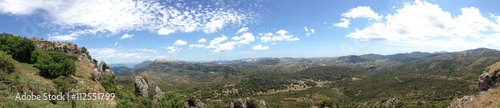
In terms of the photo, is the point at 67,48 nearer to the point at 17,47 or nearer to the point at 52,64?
the point at 17,47

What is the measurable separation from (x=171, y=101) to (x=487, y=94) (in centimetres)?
6390

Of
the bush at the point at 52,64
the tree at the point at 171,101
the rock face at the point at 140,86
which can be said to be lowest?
the tree at the point at 171,101

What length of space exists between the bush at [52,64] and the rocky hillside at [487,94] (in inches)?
2709

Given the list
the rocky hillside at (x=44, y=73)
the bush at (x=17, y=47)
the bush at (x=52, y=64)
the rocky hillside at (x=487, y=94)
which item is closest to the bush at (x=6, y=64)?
the rocky hillside at (x=44, y=73)

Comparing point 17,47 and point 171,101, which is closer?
point 17,47

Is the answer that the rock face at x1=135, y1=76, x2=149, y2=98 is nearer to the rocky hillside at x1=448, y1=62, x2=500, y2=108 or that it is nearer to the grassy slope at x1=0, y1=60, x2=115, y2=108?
the grassy slope at x1=0, y1=60, x2=115, y2=108

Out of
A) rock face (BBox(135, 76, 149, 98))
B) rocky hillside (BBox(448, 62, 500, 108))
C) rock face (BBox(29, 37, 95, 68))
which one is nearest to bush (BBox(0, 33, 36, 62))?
rock face (BBox(29, 37, 95, 68))

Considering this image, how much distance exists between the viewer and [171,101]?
80.2 metres

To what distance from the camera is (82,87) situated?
204 ft

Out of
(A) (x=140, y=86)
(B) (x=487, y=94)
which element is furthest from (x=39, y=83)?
(B) (x=487, y=94)

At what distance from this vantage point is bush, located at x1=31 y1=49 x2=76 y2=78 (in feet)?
207

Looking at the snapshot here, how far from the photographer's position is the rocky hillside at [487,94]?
34.0m

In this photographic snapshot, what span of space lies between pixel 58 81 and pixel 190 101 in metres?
43.3

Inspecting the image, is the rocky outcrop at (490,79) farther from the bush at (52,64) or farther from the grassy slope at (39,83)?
the bush at (52,64)
